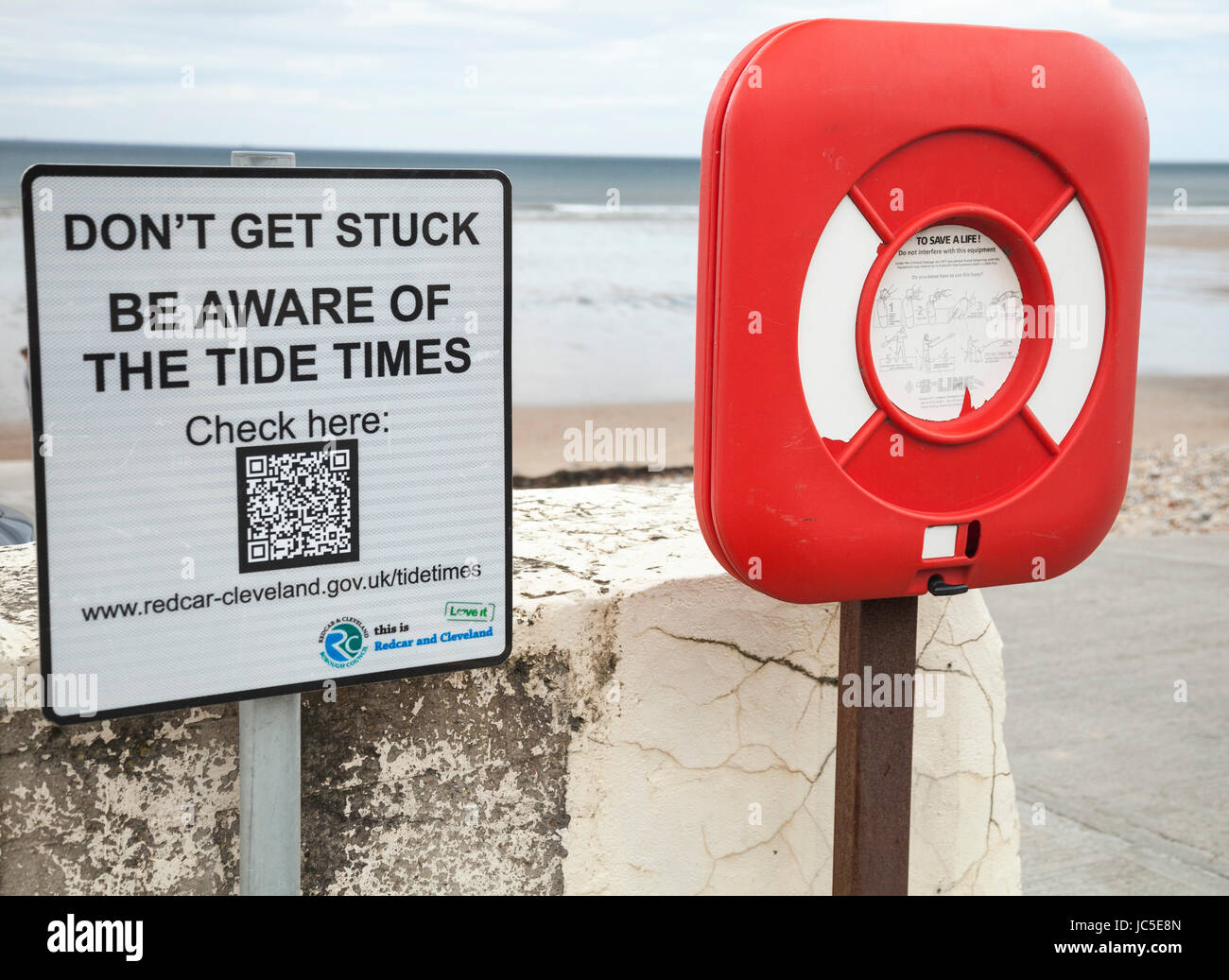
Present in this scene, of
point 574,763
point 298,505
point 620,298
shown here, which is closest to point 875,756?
point 574,763

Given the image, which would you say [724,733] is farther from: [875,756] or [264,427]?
[264,427]

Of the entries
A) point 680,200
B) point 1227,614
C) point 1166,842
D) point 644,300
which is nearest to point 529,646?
point 1166,842

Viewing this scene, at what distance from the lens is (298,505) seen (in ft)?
4.70

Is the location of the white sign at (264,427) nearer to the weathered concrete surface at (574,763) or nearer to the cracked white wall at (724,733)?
the weathered concrete surface at (574,763)

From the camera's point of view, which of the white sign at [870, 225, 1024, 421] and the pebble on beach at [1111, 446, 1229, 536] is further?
the pebble on beach at [1111, 446, 1229, 536]

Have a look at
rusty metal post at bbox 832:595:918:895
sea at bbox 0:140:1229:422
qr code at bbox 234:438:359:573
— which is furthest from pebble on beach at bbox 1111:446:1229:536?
qr code at bbox 234:438:359:573

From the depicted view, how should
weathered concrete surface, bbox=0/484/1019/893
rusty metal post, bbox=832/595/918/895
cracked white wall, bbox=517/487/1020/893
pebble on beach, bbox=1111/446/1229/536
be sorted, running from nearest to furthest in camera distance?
weathered concrete surface, bbox=0/484/1019/893 → rusty metal post, bbox=832/595/918/895 → cracked white wall, bbox=517/487/1020/893 → pebble on beach, bbox=1111/446/1229/536

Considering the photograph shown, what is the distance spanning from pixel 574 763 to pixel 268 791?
54 centimetres

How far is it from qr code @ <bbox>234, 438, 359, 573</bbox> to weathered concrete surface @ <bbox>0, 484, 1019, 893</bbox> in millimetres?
355

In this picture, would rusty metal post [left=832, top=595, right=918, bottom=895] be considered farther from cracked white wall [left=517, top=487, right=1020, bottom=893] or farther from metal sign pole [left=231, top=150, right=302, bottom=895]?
metal sign pole [left=231, top=150, right=302, bottom=895]

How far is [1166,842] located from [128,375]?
2730 mm

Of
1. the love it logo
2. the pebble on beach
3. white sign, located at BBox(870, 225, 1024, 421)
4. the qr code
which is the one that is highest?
white sign, located at BBox(870, 225, 1024, 421)

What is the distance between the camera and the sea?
12336 mm

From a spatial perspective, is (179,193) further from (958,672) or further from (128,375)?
(958,672)
